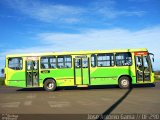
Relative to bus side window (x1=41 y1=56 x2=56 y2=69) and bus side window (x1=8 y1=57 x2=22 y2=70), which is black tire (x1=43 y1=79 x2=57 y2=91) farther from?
bus side window (x1=8 y1=57 x2=22 y2=70)

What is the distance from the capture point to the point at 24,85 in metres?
21.5

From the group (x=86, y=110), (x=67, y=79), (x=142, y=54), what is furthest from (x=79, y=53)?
(x=86, y=110)

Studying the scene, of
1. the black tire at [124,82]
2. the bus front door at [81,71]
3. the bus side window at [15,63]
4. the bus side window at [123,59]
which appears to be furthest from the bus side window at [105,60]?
the bus side window at [15,63]

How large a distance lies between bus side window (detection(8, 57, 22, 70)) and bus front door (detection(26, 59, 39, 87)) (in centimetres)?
61

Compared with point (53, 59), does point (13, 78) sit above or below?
below

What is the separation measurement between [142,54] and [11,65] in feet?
31.8

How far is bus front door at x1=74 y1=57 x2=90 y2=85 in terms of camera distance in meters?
21.2

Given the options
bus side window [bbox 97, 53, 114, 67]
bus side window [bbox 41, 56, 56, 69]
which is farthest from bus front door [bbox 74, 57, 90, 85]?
bus side window [bbox 41, 56, 56, 69]

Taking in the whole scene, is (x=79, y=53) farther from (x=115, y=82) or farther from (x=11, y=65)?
(x=11, y=65)

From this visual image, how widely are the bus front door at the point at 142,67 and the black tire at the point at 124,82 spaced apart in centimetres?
71

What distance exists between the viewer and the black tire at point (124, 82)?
2103 centimetres

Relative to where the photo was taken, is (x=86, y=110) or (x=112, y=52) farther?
(x=112, y=52)

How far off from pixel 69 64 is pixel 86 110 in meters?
10.6

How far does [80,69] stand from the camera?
21.3 metres
